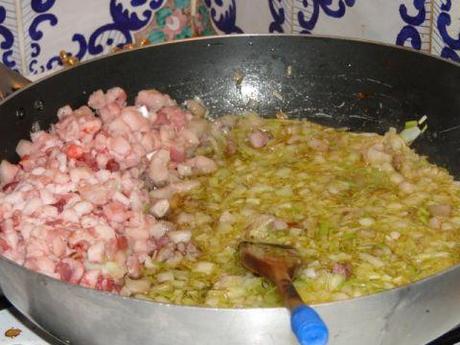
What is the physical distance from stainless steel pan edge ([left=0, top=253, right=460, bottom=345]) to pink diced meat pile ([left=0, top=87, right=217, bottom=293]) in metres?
0.26

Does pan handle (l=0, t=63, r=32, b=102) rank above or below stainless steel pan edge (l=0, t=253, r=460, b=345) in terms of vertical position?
above

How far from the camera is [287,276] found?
123 cm

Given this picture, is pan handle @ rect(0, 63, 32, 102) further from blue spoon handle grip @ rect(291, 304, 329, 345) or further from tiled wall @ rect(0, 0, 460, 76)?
blue spoon handle grip @ rect(291, 304, 329, 345)

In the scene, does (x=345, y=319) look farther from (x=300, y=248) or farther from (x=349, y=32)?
(x=349, y=32)

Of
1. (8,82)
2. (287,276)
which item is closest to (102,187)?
(8,82)

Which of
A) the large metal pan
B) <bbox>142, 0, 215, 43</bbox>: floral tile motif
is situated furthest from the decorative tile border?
the large metal pan

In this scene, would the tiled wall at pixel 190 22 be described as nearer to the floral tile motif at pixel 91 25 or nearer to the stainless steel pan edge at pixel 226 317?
the floral tile motif at pixel 91 25

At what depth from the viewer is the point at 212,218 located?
5.36 ft

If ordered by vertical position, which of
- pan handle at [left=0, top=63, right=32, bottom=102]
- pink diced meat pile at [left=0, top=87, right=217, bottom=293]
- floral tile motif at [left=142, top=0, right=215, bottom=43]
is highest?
pan handle at [left=0, top=63, right=32, bottom=102]

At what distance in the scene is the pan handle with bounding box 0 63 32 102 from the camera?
1.73 meters

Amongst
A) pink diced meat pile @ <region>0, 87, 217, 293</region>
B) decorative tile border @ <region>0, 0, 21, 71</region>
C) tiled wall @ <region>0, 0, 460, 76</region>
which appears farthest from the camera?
decorative tile border @ <region>0, 0, 21, 71</region>

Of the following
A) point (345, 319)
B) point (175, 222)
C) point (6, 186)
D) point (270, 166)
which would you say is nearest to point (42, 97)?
point (6, 186)

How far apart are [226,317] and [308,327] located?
0.41 feet

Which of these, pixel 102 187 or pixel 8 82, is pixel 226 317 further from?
pixel 8 82
